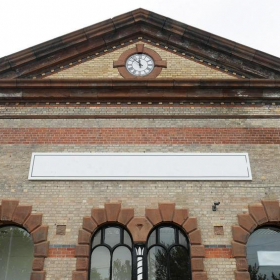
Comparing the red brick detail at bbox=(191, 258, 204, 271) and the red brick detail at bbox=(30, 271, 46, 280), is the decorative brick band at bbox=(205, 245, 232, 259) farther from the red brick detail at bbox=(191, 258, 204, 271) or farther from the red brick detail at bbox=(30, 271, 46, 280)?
the red brick detail at bbox=(30, 271, 46, 280)

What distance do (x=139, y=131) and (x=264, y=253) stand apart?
14.8ft

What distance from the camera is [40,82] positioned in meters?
11.0

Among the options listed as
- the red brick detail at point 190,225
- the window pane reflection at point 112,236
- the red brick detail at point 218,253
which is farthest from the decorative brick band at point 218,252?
the window pane reflection at point 112,236

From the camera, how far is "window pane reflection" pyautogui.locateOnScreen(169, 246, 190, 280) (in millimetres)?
9109

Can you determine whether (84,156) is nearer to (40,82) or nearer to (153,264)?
(40,82)

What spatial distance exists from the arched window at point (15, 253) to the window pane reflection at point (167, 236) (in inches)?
126

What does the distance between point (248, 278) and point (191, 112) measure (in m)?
4.64

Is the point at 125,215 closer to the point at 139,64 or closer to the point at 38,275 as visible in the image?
the point at 38,275

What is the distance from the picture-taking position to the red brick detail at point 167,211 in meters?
9.45

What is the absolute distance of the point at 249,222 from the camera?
9438 millimetres

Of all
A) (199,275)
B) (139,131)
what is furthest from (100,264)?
(139,131)

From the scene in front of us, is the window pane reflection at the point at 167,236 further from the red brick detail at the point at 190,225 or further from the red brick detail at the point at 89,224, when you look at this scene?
the red brick detail at the point at 89,224

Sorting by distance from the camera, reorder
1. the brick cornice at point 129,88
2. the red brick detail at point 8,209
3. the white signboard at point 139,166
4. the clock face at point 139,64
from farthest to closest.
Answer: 1. the clock face at point 139,64
2. the brick cornice at point 129,88
3. the white signboard at point 139,166
4. the red brick detail at point 8,209

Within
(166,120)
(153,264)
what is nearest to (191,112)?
(166,120)
